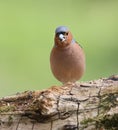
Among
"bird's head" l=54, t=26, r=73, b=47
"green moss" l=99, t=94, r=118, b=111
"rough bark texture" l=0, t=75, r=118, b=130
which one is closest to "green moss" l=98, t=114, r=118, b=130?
"rough bark texture" l=0, t=75, r=118, b=130

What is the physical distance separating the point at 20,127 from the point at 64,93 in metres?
0.38

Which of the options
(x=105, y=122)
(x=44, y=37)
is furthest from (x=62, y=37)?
(x=44, y=37)

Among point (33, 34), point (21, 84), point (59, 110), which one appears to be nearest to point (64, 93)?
point (59, 110)

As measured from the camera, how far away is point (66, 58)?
6398mm

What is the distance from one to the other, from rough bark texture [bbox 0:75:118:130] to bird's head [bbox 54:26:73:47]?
143 cm

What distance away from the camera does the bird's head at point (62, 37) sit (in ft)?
21.2

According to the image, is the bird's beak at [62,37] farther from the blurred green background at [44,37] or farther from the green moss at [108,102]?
the blurred green background at [44,37]

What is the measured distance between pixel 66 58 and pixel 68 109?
164 centimetres

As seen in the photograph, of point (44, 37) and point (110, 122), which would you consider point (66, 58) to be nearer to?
point (110, 122)

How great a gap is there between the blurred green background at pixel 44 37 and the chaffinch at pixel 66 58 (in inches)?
71.0

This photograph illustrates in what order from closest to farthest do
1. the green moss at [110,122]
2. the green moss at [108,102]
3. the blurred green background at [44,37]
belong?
the green moss at [110,122] < the green moss at [108,102] < the blurred green background at [44,37]

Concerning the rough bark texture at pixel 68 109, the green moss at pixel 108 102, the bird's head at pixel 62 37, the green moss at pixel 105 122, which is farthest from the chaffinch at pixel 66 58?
the green moss at pixel 105 122

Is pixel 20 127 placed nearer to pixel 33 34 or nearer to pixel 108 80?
pixel 108 80

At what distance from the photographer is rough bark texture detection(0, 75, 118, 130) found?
4691 mm
